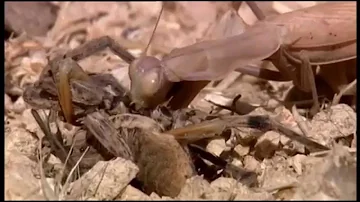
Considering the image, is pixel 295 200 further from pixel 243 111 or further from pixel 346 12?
pixel 346 12

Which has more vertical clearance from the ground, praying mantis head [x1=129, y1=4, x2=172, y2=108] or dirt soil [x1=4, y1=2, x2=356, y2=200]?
praying mantis head [x1=129, y1=4, x2=172, y2=108]

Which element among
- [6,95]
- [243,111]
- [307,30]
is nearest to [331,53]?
[307,30]

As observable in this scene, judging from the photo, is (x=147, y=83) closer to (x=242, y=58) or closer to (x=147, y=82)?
(x=147, y=82)

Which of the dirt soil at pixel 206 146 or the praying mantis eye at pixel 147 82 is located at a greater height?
the praying mantis eye at pixel 147 82

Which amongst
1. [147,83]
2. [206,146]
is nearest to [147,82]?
[147,83]

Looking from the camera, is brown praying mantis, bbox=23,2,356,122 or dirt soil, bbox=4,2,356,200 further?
brown praying mantis, bbox=23,2,356,122

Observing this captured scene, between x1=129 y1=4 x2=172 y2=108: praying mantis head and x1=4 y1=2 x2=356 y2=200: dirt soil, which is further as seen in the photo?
x1=129 y1=4 x2=172 y2=108: praying mantis head
